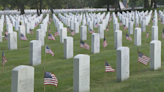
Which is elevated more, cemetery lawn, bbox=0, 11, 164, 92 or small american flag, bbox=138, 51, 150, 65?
small american flag, bbox=138, 51, 150, 65

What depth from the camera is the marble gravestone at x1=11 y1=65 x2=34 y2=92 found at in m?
7.33

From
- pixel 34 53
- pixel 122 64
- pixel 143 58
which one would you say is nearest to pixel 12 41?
pixel 34 53

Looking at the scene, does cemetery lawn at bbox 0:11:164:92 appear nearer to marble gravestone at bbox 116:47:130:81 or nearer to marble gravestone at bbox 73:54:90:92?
marble gravestone at bbox 116:47:130:81

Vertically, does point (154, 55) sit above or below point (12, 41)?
below

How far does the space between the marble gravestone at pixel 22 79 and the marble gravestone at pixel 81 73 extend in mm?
1247

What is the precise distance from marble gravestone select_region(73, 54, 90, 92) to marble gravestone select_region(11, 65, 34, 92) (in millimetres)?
1247

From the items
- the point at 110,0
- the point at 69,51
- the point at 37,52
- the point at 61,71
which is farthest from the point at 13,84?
the point at 110,0

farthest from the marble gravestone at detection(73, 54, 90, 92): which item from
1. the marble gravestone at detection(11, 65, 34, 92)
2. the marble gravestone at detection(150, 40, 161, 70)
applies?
the marble gravestone at detection(150, 40, 161, 70)

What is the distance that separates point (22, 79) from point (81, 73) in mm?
1698

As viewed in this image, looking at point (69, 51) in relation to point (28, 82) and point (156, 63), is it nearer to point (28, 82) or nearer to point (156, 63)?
point (156, 63)

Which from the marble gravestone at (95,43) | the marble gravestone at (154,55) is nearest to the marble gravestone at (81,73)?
the marble gravestone at (154,55)

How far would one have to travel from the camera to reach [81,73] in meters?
8.53

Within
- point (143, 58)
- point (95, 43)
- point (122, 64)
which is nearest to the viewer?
point (122, 64)

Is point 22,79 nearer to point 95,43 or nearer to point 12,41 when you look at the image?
point 95,43
